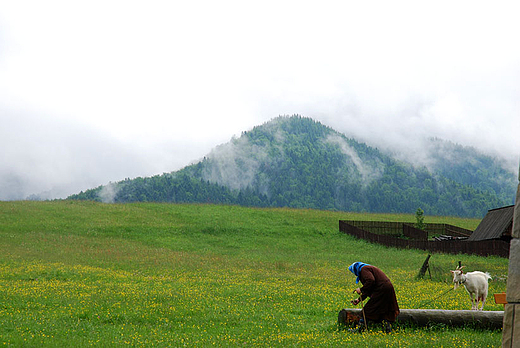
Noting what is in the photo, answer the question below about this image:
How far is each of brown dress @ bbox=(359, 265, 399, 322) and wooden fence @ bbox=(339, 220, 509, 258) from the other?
30646 millimetres

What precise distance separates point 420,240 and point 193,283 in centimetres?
3095

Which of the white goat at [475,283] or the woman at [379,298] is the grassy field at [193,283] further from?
the white goat at [475,283]

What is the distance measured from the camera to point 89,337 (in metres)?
11.8

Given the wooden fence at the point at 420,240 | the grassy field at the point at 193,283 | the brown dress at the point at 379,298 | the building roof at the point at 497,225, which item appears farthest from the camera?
the wooden fence at the point at 420,240

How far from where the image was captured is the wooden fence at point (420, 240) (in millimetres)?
39562

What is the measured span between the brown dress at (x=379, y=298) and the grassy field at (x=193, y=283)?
0.44 metres

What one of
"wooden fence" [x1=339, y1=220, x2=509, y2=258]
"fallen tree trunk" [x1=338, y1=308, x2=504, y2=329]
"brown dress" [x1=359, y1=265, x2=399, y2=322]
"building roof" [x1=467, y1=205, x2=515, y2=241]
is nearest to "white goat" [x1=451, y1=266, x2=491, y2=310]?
"fallen tree trunk" [x1=338, y1=308, x2=504, y2=329]

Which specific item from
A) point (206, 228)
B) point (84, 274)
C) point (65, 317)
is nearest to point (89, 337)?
point (65, 317)

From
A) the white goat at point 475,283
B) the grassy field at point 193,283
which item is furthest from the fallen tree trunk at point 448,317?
the white goat at point 475,283

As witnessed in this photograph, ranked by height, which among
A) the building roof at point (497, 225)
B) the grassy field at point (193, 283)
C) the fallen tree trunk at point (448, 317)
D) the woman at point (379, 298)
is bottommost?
the grassy field at point (193, 283)

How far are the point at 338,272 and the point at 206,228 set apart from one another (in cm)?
2675

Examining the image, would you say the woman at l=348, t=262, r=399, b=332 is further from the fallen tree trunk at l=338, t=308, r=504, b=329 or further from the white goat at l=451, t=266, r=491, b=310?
the white goat at l=451, t=266, r=491, b=310

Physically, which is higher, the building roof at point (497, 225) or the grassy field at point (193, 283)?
the building roof at point (497, 225)

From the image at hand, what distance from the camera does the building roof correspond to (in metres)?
27.5
